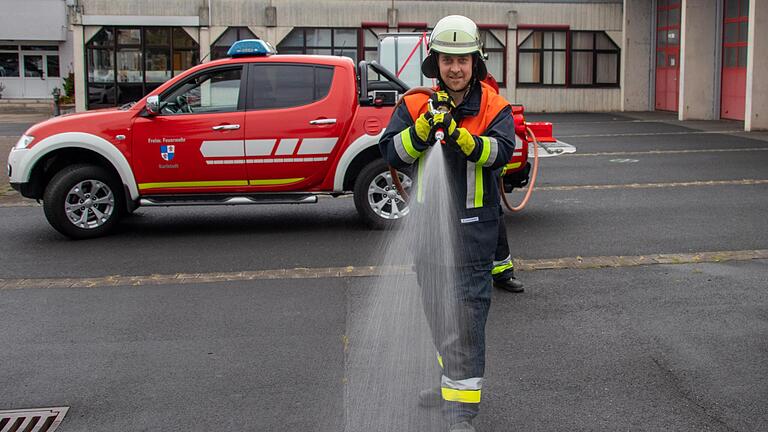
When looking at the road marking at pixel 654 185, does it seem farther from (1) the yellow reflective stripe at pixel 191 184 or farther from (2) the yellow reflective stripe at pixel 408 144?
(2) the yellow reflective stripe at pixel 408 144

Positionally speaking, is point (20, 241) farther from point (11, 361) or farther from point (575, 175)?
point (575, 175)

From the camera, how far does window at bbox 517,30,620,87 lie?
3662 cm

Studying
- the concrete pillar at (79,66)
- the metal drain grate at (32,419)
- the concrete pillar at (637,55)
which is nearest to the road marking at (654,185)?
the metal drain grate at (32,419)

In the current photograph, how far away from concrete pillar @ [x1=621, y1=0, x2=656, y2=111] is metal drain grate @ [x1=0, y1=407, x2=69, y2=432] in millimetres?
33543

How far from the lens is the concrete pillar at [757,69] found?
2386 centimetres

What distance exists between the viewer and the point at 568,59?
36.6 metres

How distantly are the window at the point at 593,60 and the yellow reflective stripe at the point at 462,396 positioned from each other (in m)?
33.9

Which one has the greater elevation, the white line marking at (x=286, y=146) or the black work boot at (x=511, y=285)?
the white line marking at (x=286, y=146)

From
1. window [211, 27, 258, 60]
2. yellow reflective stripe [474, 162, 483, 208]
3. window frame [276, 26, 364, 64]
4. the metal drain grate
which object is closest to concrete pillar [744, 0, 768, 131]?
window frame [276, 26, 364, 64]

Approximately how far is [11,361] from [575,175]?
10640mm

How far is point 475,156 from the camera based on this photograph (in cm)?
430

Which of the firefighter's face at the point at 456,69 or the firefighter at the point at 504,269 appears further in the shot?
the firefighter at the point at 504,269

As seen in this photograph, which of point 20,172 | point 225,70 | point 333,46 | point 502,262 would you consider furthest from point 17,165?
point 333,46

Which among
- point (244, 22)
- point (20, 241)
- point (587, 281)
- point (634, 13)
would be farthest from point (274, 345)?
point (634, 13)
